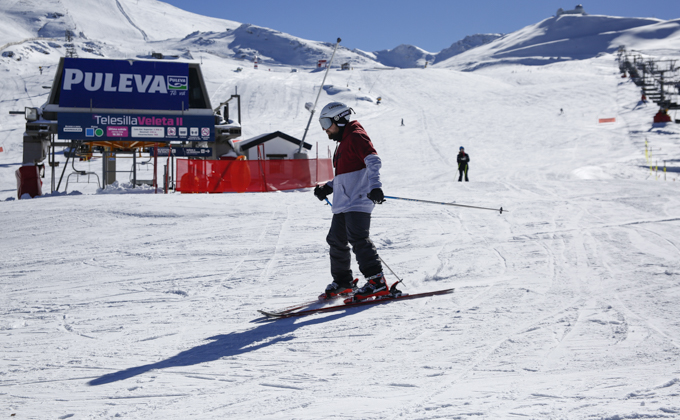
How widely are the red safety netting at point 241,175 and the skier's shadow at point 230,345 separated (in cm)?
1203

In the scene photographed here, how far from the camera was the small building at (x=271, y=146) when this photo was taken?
27.1m

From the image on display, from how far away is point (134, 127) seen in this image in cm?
1822

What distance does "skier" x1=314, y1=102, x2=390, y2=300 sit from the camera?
4316 mm

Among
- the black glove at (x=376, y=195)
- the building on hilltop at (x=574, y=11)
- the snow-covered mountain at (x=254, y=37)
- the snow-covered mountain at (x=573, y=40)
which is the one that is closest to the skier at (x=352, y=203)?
the black glove at (x=376, y=195)

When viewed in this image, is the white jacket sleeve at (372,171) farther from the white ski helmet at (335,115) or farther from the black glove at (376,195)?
the white ski helmet at (335,115)

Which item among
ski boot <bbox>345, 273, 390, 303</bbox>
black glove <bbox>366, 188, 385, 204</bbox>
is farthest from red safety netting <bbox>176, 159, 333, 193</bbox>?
black glove <bbox>366, 188, 385, 204</bbox>

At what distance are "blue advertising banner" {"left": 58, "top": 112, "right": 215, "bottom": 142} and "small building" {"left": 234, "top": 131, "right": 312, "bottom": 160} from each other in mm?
7983

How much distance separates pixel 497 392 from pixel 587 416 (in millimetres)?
405

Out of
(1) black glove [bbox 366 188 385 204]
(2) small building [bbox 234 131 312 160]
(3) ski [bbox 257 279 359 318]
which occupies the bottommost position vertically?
(3) ski [bbox 257 279 359 318]

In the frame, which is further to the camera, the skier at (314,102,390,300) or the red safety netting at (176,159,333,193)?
the red safety netting at (176,159,333,193)

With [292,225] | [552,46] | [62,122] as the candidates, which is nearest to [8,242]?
[292,225]

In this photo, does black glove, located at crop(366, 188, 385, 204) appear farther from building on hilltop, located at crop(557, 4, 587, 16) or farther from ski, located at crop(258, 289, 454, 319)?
building on hilltop, located at crop(557, 4, 587, 16)

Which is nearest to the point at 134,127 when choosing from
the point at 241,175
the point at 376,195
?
the point at 241,175

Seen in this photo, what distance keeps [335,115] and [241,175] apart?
11.9 m
